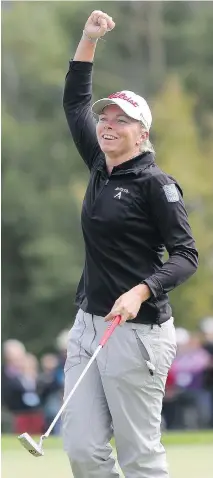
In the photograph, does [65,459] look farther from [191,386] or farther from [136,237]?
[191,386]

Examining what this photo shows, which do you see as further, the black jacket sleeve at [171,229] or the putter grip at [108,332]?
the black jacket sleeve at [171,229]

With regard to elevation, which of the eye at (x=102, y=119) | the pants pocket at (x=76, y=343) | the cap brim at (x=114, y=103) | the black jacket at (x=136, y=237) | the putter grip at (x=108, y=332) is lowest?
the pants pocket at (x=76, y=343)

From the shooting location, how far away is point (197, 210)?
2561cm

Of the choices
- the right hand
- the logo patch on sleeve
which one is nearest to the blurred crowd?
the right hand

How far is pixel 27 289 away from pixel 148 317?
2286 centimetres

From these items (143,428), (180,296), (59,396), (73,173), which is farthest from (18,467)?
(73,173)

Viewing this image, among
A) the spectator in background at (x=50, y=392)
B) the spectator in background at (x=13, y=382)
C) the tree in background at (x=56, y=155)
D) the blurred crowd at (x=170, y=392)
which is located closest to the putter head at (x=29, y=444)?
the spectator in background at (x=50, y=392)

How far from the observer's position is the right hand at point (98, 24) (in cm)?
610

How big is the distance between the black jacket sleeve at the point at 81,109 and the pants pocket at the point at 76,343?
75 centimetres

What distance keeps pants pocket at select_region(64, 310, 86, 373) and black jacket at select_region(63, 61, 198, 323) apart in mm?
86

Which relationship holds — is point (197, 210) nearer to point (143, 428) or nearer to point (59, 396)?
point (59, 396)

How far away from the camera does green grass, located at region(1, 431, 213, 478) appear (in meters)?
8.26

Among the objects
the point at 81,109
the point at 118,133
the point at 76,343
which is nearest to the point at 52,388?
the point at 81,109

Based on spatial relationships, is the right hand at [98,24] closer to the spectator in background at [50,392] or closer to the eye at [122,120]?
the eye at [122,120]
